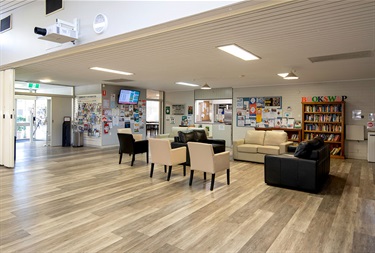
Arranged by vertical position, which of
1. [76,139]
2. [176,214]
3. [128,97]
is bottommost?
[176,214]

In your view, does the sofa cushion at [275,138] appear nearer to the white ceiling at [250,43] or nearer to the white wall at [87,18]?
the white ceiling at [250,43]

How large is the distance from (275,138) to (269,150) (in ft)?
2.16

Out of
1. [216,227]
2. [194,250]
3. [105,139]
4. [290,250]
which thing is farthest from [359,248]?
[105,139]

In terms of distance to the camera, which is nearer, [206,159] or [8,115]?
[206,159]

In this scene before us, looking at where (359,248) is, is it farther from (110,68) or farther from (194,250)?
(110,68)

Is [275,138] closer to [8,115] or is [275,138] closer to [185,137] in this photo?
[185,137]

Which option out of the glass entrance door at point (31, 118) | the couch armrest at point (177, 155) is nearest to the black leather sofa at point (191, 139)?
the couch armrest at point (177, 155)

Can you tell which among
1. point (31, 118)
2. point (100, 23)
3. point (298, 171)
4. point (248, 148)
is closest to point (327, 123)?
point (248, 148)

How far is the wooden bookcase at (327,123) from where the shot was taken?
8.19 m

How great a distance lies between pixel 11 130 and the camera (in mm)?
6203

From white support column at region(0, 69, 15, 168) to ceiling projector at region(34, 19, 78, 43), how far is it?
123 inches

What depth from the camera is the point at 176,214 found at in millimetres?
3455

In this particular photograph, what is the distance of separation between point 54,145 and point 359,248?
424 inches

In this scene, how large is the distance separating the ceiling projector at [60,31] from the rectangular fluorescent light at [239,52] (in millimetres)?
2421
